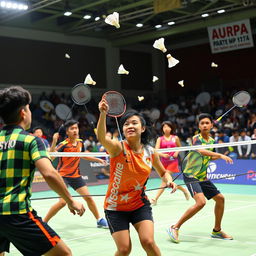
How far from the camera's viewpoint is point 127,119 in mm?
4074

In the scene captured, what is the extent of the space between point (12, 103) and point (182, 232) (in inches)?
165

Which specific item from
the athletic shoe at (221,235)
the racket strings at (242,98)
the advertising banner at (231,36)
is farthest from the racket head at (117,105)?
the advertising banner at (231,36)

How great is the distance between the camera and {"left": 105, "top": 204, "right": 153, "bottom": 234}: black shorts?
3852mm

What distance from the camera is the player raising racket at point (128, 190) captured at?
379cm

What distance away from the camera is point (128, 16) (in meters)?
20.9

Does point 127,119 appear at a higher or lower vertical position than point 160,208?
higher

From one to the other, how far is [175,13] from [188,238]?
16.6 metres

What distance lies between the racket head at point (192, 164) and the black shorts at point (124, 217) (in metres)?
1.12

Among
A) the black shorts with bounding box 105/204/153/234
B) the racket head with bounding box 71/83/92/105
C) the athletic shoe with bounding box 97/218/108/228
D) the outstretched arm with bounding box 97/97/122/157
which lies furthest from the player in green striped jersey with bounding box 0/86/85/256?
the racket head with bounding box 71/83/92/105

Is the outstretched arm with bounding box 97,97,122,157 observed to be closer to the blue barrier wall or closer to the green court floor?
the green court floor

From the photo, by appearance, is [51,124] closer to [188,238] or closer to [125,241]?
[188,238]

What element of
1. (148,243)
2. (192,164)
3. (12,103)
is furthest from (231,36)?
(12,103)

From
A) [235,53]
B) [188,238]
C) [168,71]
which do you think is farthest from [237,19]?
[188,238]

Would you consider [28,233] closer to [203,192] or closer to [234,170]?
[203,192]
